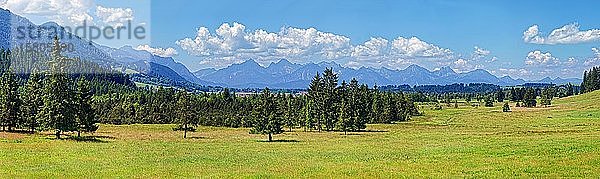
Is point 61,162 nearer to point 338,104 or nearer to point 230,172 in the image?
point 230,172

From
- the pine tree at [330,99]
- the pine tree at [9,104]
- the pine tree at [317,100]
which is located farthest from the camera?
the pine tree at [317,100]

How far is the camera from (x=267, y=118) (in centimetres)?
9512

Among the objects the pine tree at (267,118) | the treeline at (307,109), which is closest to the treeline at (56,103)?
the pine tree at (267,118)

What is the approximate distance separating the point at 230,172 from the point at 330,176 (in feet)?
23.6

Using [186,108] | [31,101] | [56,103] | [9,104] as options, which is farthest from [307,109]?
[56,103]

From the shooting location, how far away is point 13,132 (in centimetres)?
9519

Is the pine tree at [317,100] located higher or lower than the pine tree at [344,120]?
higher

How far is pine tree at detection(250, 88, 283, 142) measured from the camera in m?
94.3

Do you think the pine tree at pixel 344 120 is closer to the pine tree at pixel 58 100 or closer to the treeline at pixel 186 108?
the treeline at pixel 186 108

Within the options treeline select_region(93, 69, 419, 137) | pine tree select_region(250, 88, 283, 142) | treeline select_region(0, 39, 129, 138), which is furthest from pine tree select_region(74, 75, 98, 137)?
pine tree select_region(250, 88, 283, 142)

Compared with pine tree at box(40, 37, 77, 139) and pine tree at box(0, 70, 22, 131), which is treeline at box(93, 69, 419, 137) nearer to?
pine tree at box(40, 37, 77, 139)

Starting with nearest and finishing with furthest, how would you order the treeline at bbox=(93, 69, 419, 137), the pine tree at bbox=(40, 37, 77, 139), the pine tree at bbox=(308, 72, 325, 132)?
the pine tree at bbox=(40, 37, 77, 139) → the treeline at bbox=(93, 69, 419, 137) → the pine tree at bbox=(308, 72, 325, 132)

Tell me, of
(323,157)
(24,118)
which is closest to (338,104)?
(24,118)

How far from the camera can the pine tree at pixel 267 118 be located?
94312 mm
